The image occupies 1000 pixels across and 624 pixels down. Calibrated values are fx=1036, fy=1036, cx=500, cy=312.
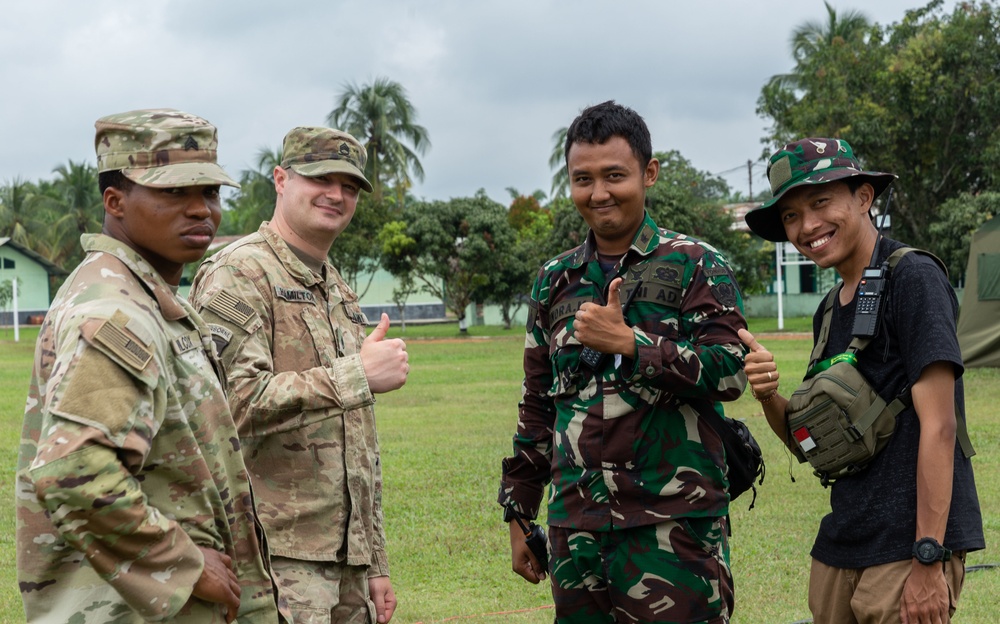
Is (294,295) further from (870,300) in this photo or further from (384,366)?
(870,300)

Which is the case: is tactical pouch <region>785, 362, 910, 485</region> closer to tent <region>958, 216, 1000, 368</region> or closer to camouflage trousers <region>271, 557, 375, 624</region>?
camouflage trousers <region>271, 557, 375, 624</region>

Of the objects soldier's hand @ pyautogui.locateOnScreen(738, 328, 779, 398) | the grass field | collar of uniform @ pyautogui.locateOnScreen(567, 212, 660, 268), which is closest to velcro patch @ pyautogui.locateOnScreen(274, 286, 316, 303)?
collar of uniform @ pyautogui.locateOnScreen(567, 212, 660, 268)

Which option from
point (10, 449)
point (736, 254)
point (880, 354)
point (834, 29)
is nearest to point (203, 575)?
point (880, 354)

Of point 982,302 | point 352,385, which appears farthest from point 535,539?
point 982,302

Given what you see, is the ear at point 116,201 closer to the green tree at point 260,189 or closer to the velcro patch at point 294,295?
the velcro patch at point 294,295

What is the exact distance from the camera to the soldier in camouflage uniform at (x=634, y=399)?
3.12 m

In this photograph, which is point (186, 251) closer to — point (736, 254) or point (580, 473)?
point (580, 473)

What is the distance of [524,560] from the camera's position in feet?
11.9

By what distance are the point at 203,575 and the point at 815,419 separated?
1.81 m

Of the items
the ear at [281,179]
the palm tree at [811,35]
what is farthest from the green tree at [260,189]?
the ear at [281,179]

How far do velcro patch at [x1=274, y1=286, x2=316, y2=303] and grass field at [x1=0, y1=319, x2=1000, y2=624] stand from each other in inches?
109

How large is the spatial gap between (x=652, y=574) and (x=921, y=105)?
24.9m

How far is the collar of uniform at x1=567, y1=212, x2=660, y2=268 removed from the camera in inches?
133

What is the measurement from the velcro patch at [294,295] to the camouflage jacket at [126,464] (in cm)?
83
